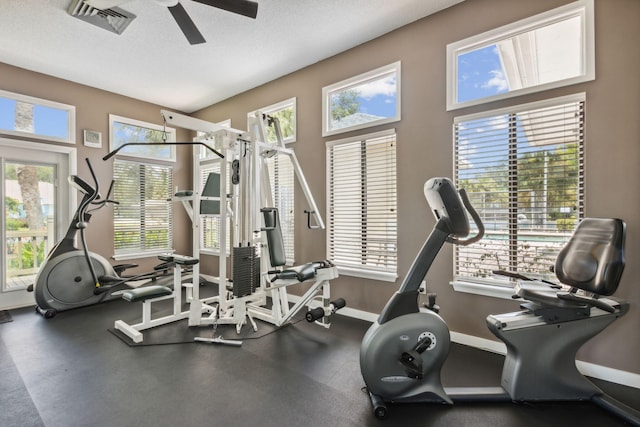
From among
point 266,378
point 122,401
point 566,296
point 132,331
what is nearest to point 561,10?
point 566,296

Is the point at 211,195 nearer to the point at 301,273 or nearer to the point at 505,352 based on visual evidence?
the point at 301,273

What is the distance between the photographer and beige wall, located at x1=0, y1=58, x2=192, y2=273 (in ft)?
13.2

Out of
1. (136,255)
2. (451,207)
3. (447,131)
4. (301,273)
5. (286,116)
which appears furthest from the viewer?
(136,255)

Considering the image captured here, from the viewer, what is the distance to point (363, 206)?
3547 mm

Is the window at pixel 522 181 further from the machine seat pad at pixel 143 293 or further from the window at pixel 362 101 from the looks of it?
the machine seat pad at pixel 143 293

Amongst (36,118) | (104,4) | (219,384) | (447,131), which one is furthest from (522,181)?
(36,118)

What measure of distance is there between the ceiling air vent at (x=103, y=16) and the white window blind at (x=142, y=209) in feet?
7.80

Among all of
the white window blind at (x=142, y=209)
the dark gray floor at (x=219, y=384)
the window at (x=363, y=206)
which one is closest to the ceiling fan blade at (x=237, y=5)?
the window at (x=363, y=206)

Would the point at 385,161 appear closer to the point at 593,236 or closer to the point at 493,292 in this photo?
the point at 493,292

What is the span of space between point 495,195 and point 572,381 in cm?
148

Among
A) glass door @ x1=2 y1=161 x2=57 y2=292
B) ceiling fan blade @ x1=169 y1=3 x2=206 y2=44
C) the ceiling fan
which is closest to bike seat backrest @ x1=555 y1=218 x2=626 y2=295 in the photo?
the ceiling fan

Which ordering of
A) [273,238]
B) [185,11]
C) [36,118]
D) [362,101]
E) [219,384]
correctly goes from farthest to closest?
1. [36,118]
2. [362,101]
3. [273,238]
4. [185,11]
5. [219,384]

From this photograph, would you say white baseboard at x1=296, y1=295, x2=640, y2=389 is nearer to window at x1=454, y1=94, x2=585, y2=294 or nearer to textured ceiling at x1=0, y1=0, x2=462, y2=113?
window at x1=454, y1=94, x2=585, y2=294

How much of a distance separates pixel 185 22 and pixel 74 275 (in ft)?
11.3
